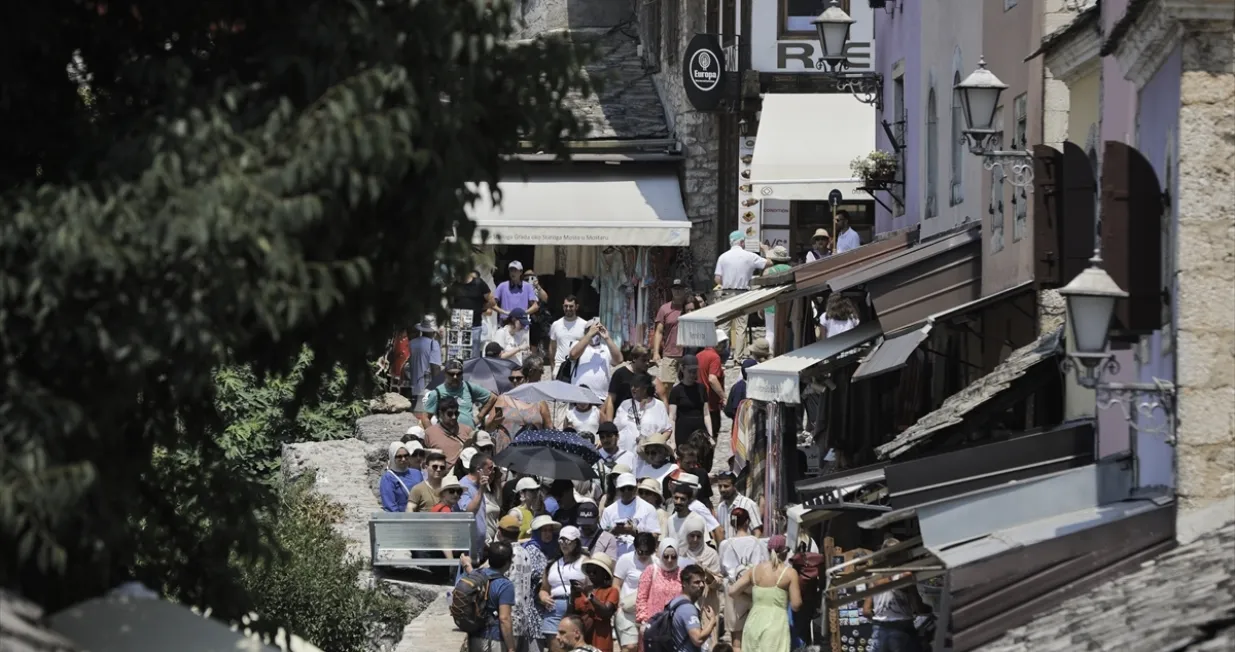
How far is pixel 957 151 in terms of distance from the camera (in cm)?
2044

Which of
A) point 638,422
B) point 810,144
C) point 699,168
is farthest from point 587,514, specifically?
point 699,168

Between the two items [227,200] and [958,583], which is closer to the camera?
[227,200]

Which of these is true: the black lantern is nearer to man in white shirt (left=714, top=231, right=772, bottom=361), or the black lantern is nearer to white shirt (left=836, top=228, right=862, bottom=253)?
man in white shirt (left=714, top=231, right=772, bottom=361)

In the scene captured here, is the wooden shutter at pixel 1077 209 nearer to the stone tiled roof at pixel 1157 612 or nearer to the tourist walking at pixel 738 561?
the stone tiled roof at pixel 1157 612

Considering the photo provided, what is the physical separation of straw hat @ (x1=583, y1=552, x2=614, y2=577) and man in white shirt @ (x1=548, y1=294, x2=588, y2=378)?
8437 millimetres

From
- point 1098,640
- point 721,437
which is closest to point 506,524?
point 721,437

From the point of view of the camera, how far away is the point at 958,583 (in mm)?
11562

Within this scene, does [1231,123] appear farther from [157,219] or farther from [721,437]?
[721,437]

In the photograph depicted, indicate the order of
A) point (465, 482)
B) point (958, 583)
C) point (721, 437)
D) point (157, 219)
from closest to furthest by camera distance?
Answer: point (157, 219), point (958, 583), point (465, 482), point (721, 437)

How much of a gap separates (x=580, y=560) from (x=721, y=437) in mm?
7701

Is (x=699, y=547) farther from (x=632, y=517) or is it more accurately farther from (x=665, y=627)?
(x=665, y=627)

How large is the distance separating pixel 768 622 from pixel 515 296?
12.5m

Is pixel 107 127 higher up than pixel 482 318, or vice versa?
pixel 107 127

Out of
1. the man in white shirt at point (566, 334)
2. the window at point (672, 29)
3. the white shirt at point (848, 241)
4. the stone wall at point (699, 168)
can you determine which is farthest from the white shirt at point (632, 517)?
the window at point (672, 29)
